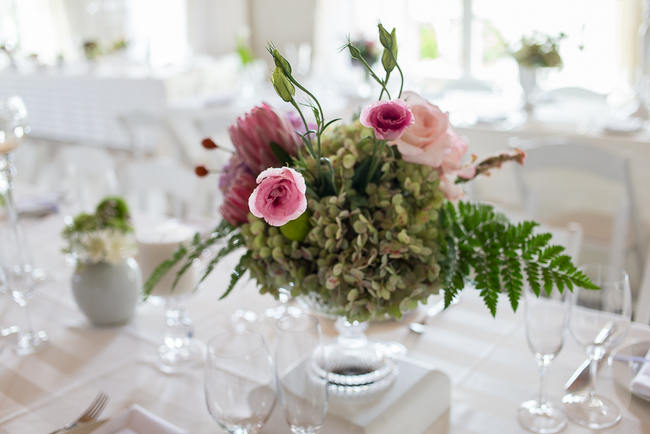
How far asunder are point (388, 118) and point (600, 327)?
1.55 ft

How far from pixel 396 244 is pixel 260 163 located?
0.22m

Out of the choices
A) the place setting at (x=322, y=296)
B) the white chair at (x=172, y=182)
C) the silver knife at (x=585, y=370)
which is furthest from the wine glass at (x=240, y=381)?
the white chair at (x=172, y=182)

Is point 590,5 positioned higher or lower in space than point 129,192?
higher

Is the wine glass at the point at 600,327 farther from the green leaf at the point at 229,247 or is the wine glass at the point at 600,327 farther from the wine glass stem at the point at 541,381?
the green leaf at the point at 229,247

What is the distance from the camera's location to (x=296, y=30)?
632cm

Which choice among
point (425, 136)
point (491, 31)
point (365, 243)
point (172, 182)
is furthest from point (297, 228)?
point (491, 31)

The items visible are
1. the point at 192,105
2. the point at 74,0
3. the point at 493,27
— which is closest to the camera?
the point at 192,105

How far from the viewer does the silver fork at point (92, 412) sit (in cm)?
95

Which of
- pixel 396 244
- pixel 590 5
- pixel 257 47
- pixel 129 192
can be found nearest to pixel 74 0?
pixel 257 47

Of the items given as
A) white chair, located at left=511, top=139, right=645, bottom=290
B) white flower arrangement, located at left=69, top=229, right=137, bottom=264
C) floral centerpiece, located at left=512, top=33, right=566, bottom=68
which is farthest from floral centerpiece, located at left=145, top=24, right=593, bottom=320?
floral centerpiece, located at left=512, top=33, right=566, bottom=68

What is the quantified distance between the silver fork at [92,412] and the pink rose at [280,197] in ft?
1.69

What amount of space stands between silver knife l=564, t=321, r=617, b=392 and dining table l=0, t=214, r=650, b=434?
0.05 ft

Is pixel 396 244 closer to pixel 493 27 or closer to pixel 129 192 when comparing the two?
pixel 129 192

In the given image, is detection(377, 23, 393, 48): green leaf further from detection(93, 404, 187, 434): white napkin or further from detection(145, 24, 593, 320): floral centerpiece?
detection(93, 404, 187, 434): white napkin
